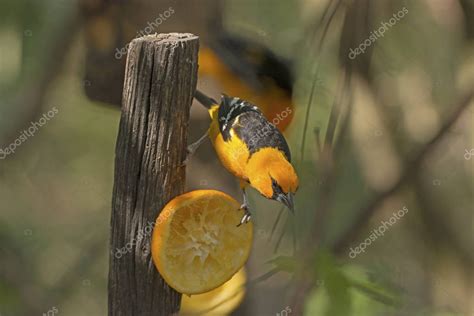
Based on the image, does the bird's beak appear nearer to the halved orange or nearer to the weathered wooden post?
the halved orange

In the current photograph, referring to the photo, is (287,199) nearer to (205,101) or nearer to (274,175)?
(274,175)

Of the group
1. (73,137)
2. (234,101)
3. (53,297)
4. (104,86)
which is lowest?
(53,297)

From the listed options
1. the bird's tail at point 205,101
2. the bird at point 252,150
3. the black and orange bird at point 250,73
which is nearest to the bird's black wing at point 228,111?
the bird at point 252,150

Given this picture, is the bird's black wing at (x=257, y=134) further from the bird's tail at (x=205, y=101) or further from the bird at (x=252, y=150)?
the bird's tail at (x=205, y=101)

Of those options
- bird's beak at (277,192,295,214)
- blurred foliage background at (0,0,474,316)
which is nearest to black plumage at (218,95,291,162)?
bird's beak at (277,192,295,214)

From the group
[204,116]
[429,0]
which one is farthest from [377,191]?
[204,116]

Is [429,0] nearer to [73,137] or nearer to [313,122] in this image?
[313,122]
